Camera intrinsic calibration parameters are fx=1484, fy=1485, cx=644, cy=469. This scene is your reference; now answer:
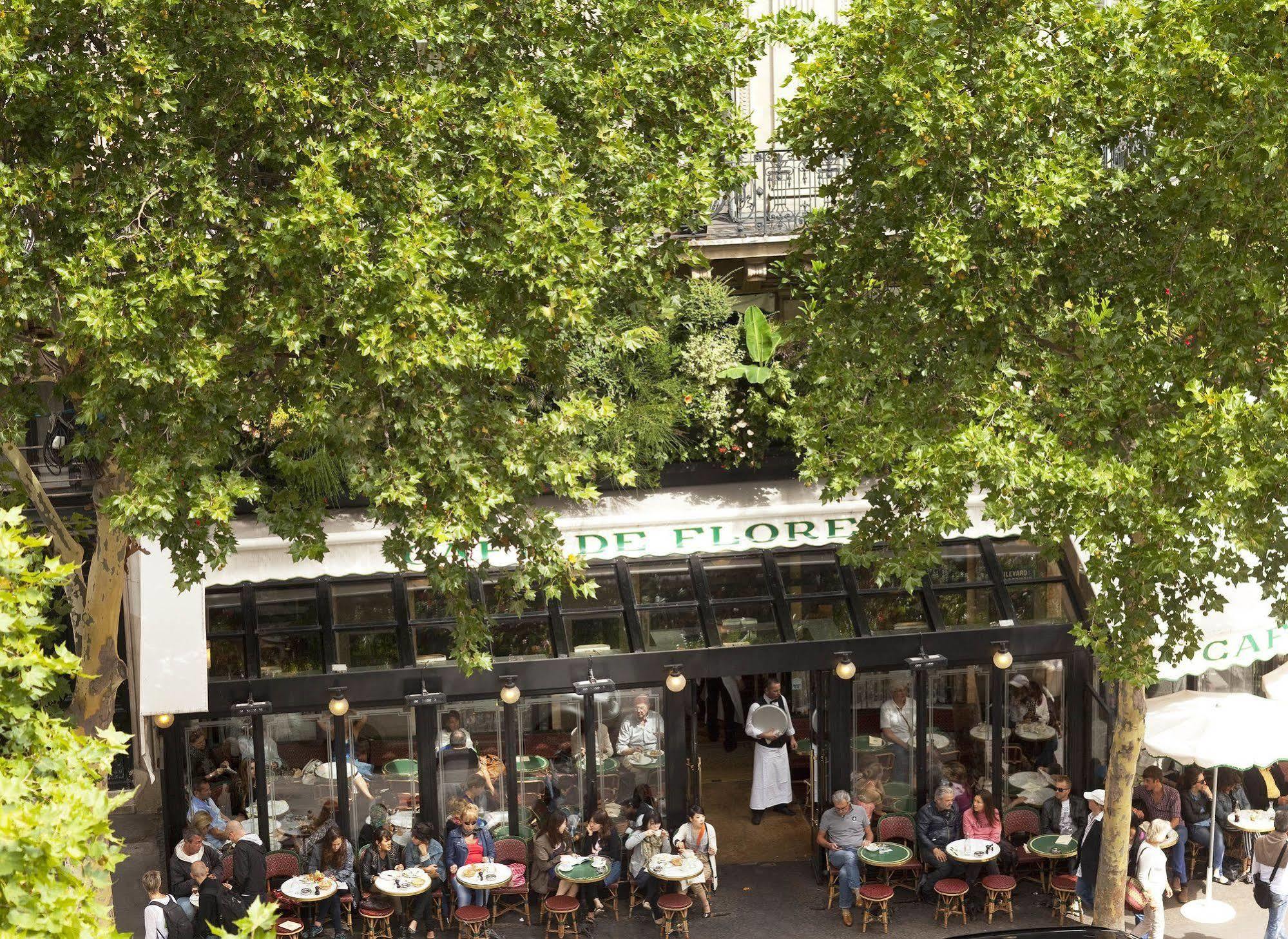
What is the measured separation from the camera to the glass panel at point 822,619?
55.8 ft

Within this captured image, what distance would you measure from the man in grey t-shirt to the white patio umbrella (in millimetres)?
3195

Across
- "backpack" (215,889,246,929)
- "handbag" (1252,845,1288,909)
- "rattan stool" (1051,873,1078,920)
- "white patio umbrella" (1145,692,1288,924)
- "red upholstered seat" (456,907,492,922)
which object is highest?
"white patio umbrella" (1145,692,1288,924)

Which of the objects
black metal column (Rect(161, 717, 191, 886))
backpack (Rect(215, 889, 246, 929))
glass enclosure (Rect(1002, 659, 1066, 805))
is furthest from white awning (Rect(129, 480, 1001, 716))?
backpack (Rect(215, 889, 246, 929))

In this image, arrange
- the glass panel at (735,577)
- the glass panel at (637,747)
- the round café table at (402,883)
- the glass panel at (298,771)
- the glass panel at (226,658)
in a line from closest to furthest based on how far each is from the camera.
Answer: the round café table at (402,883) < the glass panel at (226,658) < the glass panel at (298,771) < the glass panel at (637,747) < the glass panel at (735,577)

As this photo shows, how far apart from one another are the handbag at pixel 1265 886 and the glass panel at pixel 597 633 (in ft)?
22.8

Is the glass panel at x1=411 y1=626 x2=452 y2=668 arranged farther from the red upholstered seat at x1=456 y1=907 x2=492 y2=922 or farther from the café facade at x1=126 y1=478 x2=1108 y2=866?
the red upholstered seat at x1=456 y1=907 x2=492 y2=922

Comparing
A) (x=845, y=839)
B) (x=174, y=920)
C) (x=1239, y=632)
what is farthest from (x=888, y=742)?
(x=174, y=920)

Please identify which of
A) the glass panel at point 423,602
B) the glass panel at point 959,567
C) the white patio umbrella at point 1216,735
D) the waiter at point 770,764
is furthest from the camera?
the waiter at point 770,764

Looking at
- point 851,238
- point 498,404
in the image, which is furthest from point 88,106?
point 851,238

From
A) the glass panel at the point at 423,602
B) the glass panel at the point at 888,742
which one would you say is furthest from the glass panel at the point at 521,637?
the glass panel at the point at 888,742

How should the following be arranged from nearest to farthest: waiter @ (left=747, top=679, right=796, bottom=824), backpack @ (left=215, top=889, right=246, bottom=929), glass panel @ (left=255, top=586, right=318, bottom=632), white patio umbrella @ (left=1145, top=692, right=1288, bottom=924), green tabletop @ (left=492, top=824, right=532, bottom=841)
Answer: backpack @ (left=215, top=889, right=246, bottom=929), white patio umbrella @ (left=1145, top=692, right=1288, bottom=924), glass panel @ (left=255, top=586, right=318, bottom=632), green tabletop @ (left=492, top=824, right=532, bottom=841), waiter @ (left=747, top=679, right=796, bottom=824)

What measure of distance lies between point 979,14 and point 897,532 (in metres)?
4.62

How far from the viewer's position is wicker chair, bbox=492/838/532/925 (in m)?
16.1

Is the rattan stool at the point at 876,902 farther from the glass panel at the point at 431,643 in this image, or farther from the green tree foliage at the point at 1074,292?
the glass panel at the point at 431,643
